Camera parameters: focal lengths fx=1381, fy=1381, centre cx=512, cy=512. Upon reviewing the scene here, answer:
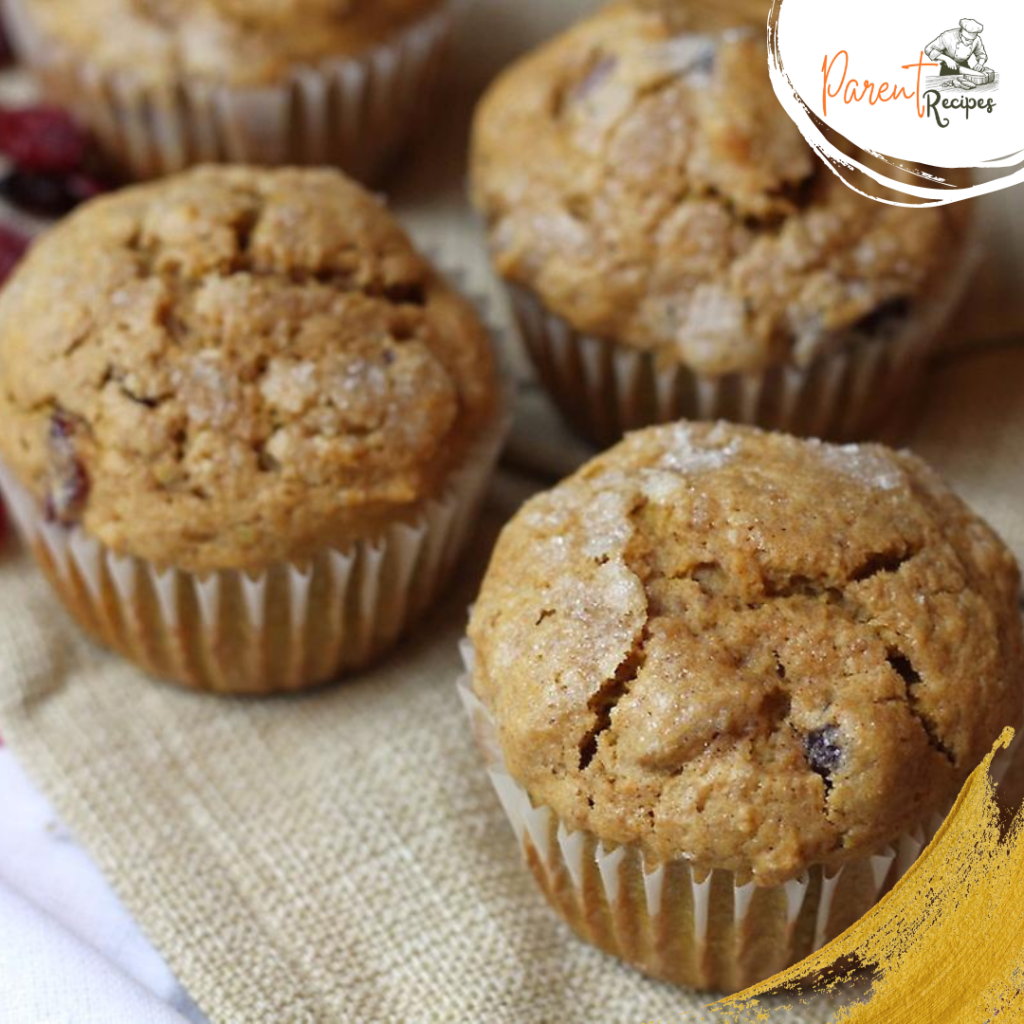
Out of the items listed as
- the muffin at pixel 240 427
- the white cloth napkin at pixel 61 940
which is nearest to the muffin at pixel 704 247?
the muffin at pixel 240 427

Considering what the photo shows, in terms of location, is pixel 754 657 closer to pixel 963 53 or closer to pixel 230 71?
pixel 963 53

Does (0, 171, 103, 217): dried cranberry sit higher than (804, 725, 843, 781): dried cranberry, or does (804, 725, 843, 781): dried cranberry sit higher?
(0, 171, 103, 217): dried cranberry

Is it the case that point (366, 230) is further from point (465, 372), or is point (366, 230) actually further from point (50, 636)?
point (50, 636)

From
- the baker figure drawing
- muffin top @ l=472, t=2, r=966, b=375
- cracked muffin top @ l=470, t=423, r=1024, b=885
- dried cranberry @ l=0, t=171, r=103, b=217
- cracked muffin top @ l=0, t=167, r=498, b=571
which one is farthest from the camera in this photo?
dried cranberry @ l=0, t=171, r=103, b=217

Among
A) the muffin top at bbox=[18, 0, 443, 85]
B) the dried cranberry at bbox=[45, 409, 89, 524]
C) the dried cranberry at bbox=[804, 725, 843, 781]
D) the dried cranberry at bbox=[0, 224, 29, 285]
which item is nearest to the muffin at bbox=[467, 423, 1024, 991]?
the dried cranberry at bbox=[804, 725, 843, 781]

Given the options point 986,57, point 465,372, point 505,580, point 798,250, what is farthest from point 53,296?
point 986,57

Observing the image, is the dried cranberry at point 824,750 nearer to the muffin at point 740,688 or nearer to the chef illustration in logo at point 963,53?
the muffin at point 740,688

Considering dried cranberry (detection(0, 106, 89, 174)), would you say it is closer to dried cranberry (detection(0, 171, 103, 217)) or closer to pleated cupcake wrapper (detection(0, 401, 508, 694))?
dried cranberry (detection(0, 171, 103, 217))

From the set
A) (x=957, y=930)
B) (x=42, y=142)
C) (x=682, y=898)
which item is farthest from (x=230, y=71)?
(x=957, y=930)
